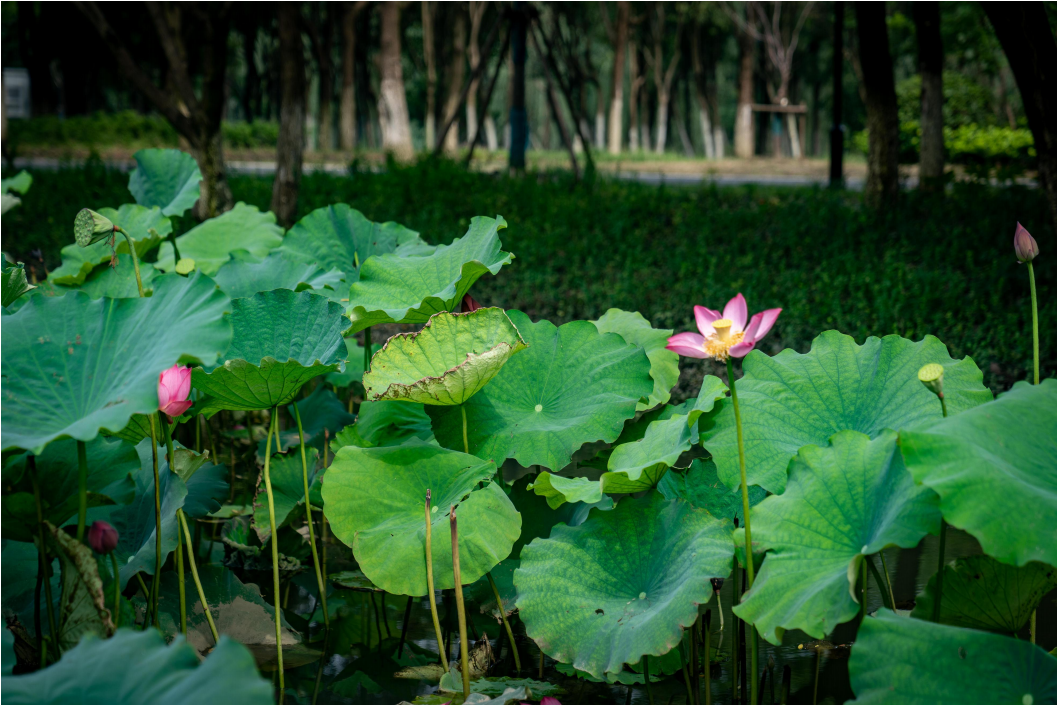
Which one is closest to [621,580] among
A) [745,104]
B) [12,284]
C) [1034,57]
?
[12,284]

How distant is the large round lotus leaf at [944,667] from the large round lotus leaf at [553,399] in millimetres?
604

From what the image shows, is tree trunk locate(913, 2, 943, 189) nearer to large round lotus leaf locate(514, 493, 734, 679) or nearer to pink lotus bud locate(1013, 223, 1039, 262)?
pink lotus bud locate(1013, 223, 1039, 262)

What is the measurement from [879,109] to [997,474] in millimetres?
7113

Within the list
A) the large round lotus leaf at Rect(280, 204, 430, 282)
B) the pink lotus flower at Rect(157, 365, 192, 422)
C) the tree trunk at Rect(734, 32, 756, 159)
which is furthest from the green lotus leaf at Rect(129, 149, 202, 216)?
the tree trunk at Rect(734, 32, 756, 159)

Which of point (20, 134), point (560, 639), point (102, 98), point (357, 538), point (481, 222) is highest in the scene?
point (102, 98)

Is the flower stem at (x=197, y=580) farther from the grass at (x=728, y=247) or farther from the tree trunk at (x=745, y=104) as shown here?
the tree trunk at (x=745, y=104)

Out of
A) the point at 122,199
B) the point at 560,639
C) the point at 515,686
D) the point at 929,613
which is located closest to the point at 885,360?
the point at 929,613

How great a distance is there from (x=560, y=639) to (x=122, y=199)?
7445 millimetres

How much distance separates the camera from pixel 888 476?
4.09 feet

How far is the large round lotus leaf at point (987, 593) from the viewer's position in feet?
3.99

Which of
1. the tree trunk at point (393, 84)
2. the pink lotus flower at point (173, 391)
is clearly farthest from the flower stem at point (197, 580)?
the tree trunk at point (393, 84)

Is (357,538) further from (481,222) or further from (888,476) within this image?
(888,476)

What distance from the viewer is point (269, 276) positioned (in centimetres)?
206

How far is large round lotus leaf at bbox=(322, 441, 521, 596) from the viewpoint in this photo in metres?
1.43
